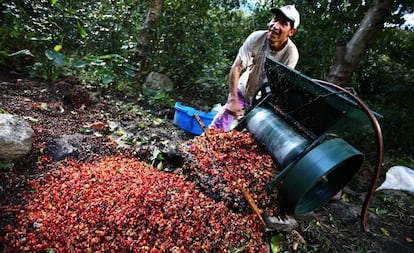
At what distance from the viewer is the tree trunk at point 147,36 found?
5.14m

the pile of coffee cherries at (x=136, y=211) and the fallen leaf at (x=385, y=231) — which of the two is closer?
the pile of coffee cherries at (x=136, y=211)

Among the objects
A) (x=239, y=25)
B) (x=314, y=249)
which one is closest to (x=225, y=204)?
(x=314, y=249)

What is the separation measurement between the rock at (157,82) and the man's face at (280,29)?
2.97m

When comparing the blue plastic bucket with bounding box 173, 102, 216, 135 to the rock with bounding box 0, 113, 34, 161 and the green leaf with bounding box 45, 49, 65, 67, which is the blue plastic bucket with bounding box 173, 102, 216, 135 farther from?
the rock with bounding box 0, 113, 34, 161

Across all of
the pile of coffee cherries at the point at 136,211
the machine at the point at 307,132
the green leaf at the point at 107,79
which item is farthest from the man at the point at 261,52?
the green leaf at the point at 107,79

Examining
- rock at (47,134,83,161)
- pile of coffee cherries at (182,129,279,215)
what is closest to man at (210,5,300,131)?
pile of coffee cherries at (182,129,279,215)

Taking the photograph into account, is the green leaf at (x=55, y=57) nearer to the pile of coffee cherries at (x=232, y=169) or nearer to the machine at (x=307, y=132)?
the pile of coffee cherries at (x=232, y=169)

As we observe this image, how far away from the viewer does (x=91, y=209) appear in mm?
1809

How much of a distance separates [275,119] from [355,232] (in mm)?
1509

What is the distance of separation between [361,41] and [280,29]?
194cm

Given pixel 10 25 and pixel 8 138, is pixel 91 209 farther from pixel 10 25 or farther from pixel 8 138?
pixel 10 25

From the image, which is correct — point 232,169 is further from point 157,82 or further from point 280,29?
point 157,82

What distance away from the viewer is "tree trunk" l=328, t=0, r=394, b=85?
3.75m

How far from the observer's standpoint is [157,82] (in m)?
5.46
